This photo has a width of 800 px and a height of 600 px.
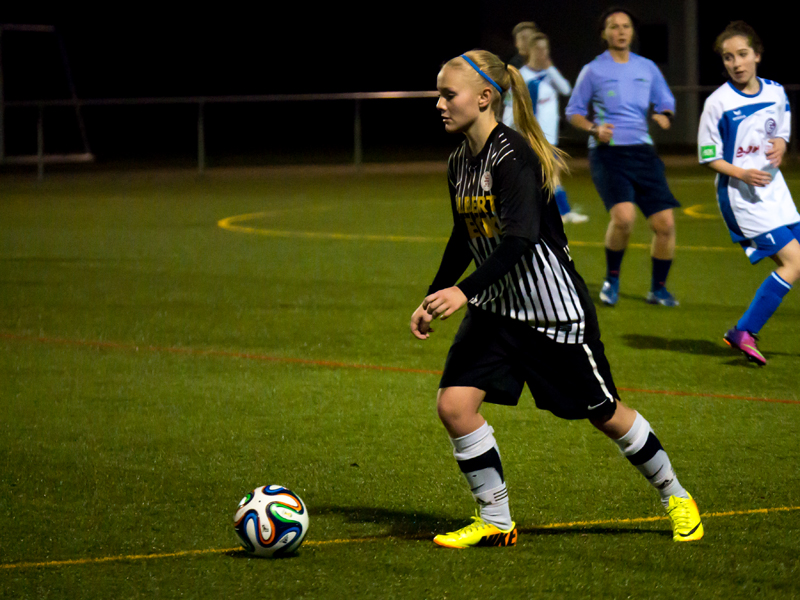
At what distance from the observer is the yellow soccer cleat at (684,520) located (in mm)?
4359

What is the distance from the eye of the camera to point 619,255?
31.5 feet

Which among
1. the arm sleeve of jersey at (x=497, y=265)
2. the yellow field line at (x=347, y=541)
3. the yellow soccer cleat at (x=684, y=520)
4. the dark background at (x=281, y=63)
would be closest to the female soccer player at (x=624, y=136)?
the yellow field line at (x=347, y=541)

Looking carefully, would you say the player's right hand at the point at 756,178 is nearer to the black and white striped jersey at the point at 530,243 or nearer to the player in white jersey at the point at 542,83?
the black and white striped jersey at the point at 530,243

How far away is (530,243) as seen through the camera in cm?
406

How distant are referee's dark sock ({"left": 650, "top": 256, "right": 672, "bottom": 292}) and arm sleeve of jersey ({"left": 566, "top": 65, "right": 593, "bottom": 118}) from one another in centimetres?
126

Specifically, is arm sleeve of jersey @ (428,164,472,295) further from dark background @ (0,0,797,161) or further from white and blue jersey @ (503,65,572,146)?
dark background @ (0,0,797,161)

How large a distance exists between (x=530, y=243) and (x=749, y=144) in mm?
3772

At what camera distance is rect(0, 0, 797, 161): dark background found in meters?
31.0

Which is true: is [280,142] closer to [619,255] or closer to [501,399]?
[619,255]

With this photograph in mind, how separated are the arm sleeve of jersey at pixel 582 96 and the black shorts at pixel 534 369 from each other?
5.54 m

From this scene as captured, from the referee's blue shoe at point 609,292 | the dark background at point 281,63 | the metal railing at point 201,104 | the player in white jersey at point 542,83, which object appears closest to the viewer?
the referee's blue shoe at point 609,292

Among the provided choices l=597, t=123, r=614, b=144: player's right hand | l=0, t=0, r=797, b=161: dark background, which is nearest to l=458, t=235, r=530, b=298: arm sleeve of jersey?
l=597, t=123, r=614, b=144: player's right hand

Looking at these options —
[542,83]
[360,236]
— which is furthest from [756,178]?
[360,236]

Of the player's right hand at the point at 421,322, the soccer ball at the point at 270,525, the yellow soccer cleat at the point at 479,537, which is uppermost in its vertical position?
the player's right hand at the point at 421,322
